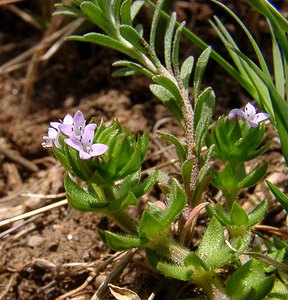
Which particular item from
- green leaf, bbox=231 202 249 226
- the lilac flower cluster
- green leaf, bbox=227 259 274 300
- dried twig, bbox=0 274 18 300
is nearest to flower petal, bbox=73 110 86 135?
the lilac flower cluster

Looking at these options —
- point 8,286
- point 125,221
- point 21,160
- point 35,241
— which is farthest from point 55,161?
point 125,221

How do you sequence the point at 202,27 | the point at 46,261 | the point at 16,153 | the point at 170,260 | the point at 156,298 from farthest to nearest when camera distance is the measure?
the point at 202,27
the point at 16,153
the point at 46,261
the point at 156,298
the point at 170,260

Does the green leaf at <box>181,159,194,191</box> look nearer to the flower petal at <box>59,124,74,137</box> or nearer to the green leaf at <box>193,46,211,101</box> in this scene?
the green leaf at <box>193,46,211,101</box>

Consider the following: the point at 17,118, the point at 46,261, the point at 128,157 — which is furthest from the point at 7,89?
the point at 128,157

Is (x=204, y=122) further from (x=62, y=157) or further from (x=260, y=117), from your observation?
(x=62, y=157)

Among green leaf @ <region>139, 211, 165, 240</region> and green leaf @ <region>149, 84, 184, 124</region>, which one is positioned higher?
green leaf @ <region>149, 84, 184, 124</region>

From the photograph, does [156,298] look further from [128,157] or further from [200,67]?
[200,67]

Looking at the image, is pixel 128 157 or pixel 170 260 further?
pixel 170 260
